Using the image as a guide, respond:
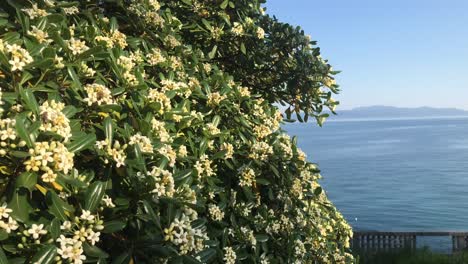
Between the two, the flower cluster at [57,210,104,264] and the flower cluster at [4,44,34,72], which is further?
the flower cluster at [4,44,34,72]

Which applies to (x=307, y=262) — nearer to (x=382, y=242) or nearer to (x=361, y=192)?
(x=382, y=242)

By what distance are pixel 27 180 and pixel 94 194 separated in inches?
11.3

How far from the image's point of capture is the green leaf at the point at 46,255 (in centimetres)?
156

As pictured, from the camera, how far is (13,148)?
1.62 meters

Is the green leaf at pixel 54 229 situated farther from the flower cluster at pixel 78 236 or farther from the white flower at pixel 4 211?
the white flower at pixel 4 211

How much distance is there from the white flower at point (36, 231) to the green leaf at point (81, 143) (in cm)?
34

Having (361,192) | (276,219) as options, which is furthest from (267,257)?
(361,192)

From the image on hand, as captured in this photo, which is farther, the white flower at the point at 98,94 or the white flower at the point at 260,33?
the white flower at the point at 260,33

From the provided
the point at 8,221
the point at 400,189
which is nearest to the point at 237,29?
the point at 8,221

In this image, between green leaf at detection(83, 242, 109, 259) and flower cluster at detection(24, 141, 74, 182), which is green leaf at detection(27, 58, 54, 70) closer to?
flower cluster at detection(24, 141, 74, 182)

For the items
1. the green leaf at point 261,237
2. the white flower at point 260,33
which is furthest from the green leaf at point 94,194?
the white flower at point 260,33

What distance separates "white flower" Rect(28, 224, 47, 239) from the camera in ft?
5.22

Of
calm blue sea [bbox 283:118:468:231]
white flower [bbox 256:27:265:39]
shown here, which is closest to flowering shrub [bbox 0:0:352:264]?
white flower [bbox 256:27:265:39]

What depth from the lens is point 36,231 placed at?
1.61 m
